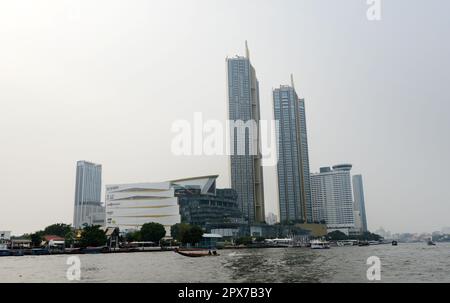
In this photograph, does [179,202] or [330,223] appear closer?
[179,202]

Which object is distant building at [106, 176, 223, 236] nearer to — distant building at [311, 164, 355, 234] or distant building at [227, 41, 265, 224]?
distant building at [227, 41, 265, 224]

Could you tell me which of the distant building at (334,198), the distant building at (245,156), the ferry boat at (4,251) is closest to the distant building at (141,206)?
the distant building at (245,156)

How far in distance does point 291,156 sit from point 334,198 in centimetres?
2021

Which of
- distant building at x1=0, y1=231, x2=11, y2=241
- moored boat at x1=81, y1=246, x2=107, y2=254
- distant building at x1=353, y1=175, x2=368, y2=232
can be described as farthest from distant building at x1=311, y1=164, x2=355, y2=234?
distant building at x1=0, y1=231, x2=11, y2=241

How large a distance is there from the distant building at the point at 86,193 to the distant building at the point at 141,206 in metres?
28.3

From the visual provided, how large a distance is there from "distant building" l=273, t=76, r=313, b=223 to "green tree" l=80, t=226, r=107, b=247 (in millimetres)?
48906

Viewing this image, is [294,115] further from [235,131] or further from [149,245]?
[149,245]

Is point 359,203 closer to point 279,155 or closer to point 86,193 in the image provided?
point 279,155

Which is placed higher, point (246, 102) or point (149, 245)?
point (246, 102)

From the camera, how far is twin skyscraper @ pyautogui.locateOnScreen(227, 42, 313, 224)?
285ft
